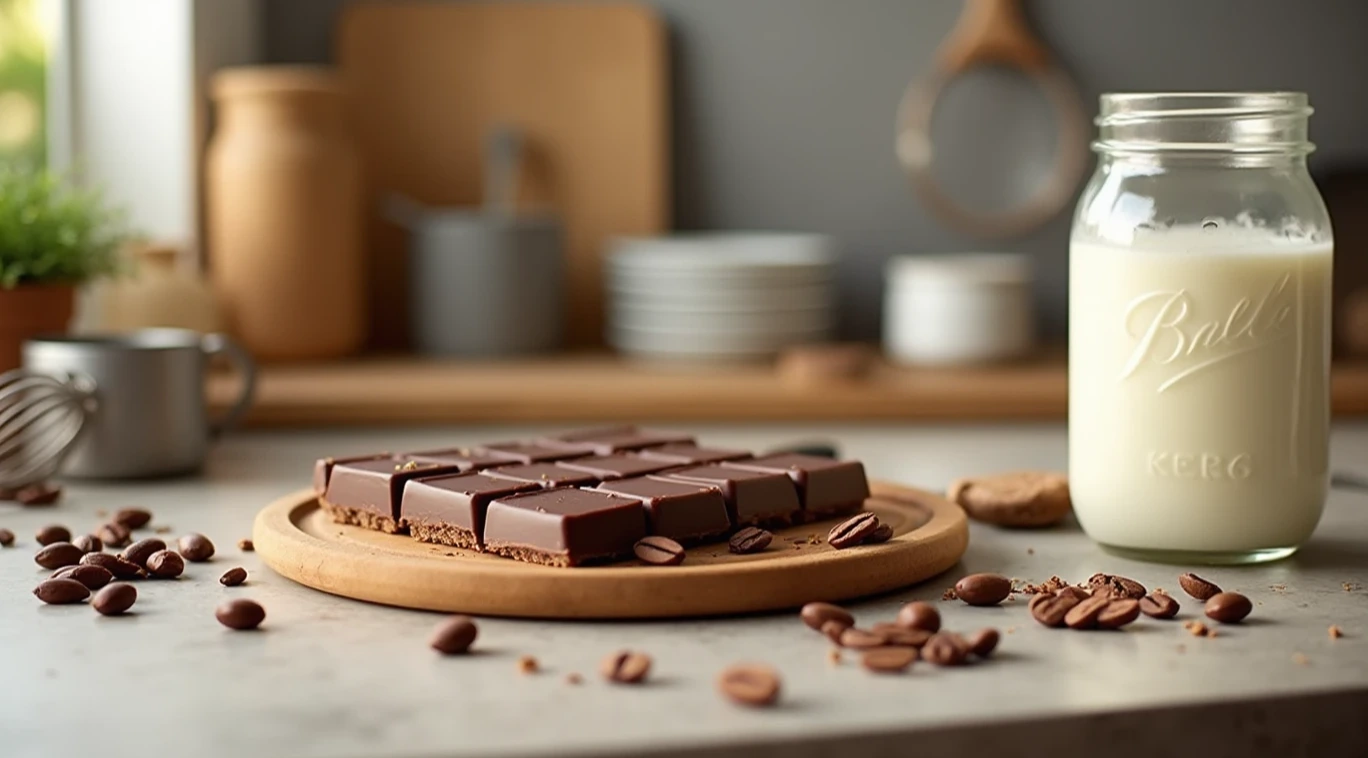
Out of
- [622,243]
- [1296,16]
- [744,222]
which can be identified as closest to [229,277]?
[622,243]

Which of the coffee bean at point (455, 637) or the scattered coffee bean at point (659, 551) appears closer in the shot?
the coffee bean at point (455, 637)

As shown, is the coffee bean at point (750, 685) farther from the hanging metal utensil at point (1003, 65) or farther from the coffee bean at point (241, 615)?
the hanging metal utensil at point (1003, 65)

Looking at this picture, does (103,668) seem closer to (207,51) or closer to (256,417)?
(256,417)

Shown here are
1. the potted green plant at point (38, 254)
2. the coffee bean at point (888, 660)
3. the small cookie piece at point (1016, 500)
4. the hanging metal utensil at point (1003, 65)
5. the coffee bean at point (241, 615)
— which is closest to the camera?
the coffee bean at point (888, 660)

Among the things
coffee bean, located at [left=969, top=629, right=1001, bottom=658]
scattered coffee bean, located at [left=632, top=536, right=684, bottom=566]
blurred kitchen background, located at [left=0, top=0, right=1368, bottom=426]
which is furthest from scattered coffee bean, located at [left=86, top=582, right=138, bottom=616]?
blurred kitchen background, located at [left=0, top=0, right=1368, bottom=426]

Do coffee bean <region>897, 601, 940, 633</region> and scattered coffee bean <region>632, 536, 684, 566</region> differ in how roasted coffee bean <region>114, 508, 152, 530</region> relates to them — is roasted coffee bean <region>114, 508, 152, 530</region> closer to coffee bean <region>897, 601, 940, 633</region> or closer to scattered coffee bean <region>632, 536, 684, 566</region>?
scattered coffee bean <region>632, 536, 684, 566</region>

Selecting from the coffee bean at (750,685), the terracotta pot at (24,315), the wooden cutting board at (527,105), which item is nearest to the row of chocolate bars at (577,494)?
the coffee bean at (750,685)
